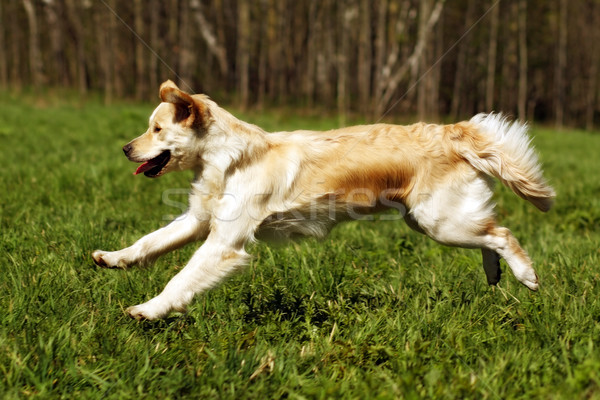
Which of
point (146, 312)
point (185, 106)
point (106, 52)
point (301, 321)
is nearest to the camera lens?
point (146, 312)

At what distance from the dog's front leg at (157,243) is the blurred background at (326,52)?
1635cm

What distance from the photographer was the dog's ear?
3.62 metres

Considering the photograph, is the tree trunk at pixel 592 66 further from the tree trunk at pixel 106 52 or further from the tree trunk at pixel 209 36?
the tree trunk at pixel 106 52

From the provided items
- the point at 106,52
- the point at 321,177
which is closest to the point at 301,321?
the point at 321,177

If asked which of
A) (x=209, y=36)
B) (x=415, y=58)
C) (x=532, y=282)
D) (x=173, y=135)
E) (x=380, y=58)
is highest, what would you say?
(x=209, y=36)

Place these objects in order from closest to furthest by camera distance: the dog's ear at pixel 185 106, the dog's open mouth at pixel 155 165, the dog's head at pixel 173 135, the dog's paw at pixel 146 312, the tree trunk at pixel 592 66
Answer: the dog's paw at pixel 146 312
the dog's ear at pixel 185 106
the dog's head at pixel 173 135
the dog's open mouth at pixel 155 165
the tree trunk at pixel 592 66

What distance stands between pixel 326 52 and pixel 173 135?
872 inches

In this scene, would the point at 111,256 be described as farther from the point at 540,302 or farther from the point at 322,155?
the point at 540,302

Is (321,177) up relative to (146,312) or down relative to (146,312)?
up

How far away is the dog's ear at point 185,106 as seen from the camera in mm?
3617

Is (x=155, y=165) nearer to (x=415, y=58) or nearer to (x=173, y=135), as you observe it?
(x=173, y=135)

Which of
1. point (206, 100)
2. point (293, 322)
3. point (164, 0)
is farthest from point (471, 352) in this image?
point (164, 0)

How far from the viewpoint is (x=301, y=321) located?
11.9 ft

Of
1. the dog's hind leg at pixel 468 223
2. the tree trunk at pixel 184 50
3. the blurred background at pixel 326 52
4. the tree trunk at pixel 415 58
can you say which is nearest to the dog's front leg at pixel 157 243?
the dog's hind leg at pixel 468 223
